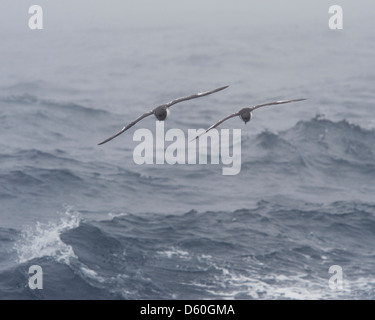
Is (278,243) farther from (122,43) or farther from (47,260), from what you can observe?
(122,43)

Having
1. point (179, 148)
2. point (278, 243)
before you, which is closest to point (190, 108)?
point (179, 148)

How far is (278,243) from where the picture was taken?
50.0 m

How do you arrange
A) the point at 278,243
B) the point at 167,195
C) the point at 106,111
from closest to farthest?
1. the point at 278,243
2. the point at 167,195
3. the point at 106,111

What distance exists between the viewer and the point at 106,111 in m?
86.8

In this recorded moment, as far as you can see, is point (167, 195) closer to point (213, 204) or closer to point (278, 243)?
point (213, 204)

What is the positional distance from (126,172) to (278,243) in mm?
18267

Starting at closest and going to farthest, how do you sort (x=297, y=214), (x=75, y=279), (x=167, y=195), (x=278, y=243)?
(x=75, y=279) < (x=278, y=243) < (x=297, y=214) < (x=167, y=195)

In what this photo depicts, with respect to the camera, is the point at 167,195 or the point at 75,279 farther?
the point at 167,195
